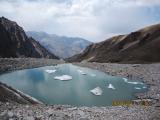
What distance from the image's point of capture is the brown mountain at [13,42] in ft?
392

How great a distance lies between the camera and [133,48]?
101 metres

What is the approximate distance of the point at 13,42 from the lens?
13175 centimetres

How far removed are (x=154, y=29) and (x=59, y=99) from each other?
2989 inches

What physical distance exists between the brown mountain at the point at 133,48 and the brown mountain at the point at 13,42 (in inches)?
1377

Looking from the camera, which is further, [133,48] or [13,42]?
[13,42]

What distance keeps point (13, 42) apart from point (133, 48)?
187 ft

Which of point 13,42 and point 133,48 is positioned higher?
point 13,42

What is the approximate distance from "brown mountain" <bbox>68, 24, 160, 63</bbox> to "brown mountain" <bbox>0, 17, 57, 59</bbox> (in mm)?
34963

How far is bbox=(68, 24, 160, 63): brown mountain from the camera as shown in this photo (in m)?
92.8

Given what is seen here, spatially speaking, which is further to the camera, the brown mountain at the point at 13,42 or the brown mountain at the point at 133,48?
the brown mountain at the point at 13,42

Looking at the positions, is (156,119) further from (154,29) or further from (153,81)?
(154,29)

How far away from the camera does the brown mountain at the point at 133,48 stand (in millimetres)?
92812

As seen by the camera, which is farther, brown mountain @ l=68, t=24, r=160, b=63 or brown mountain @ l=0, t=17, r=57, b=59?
brown mountain @ l=0, t=17, r=57, b=59

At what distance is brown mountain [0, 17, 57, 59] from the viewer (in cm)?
11955
